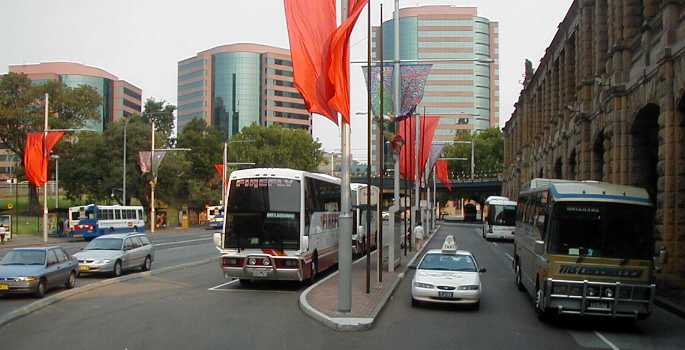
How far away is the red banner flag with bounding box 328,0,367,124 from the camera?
14.9 meters

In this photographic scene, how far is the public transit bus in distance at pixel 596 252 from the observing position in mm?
14055

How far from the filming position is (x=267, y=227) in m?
20.2

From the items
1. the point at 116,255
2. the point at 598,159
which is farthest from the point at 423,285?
the point at 598,159

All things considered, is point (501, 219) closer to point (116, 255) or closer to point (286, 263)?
point (116, 255)

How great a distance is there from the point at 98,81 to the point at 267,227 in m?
136

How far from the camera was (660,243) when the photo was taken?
2169cm

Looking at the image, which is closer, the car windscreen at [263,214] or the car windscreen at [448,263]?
the car windscreen at [448,263]

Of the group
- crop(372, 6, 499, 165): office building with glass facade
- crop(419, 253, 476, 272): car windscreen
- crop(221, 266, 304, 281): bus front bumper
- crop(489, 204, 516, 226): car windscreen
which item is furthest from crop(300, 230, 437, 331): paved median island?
crop(372, 6, 499, 165): office building with glass facade

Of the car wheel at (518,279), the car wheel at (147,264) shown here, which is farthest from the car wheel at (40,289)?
the car wheel at (518,279)

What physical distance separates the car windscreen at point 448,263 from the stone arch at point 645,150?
428 inches

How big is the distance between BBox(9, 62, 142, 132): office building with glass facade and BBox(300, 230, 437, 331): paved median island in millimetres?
121059

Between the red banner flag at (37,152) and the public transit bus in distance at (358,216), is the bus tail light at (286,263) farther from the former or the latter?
the red banner flag at (37,152)

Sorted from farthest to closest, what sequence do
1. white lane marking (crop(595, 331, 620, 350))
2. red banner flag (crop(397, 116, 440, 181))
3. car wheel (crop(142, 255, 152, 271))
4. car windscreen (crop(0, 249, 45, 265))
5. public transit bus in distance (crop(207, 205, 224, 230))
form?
public transit bus in distance (crop(207, 205, 224, 230)) < red banner flag (crop(397, 116, 440, 181)) < car wheel (crop(142, 255, 152, 271)) < car windscreen (crop(0, 249, 45, 265)) < white lane marking (crop(595, 331, 620, 350))

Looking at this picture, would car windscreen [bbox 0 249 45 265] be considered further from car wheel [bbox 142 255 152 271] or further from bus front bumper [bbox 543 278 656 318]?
bus front bumper [bbox 543 278 656 318]
